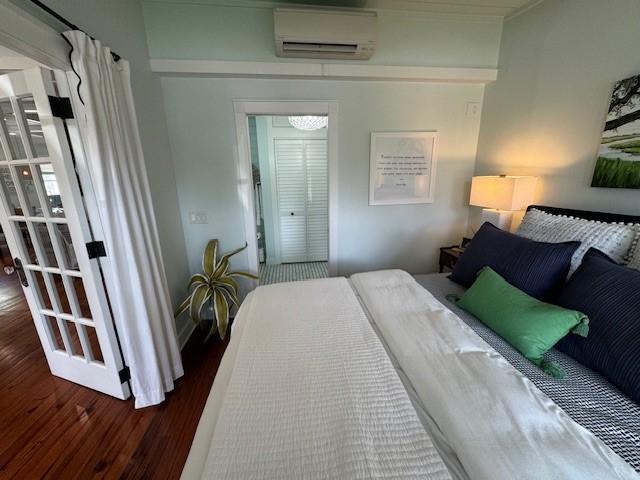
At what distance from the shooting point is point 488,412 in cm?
76

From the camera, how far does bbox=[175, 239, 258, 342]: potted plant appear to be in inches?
79.7

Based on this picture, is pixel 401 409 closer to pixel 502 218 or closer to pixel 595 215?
pixel 595 215

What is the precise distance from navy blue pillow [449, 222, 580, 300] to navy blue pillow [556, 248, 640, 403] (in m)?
0.10

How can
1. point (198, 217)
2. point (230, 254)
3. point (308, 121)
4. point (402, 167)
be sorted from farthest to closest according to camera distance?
point (308, 121)
point (402, 167)
point (198, 217)
point (230, 254)

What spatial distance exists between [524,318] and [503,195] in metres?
1.20

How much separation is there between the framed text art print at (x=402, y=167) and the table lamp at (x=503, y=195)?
1.55ft

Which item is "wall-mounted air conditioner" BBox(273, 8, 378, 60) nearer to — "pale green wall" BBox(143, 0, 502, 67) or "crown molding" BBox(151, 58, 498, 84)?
"crown molding" BBox(151, 58, 498, 84)

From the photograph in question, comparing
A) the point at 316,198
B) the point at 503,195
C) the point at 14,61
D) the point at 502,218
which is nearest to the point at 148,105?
the point at 14,61

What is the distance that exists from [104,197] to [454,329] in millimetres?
1907

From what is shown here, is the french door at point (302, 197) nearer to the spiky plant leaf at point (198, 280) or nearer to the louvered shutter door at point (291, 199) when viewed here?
the louvered shutter door at point (291, 199)

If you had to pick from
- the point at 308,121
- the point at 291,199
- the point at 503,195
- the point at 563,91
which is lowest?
the point at 291,199

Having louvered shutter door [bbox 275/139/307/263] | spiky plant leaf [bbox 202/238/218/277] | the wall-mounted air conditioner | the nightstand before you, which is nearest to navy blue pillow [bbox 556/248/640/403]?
the nightstand

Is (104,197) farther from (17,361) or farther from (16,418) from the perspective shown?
(17,361)

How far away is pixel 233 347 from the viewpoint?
1159 mm
